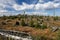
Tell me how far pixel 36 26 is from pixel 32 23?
2935 millimetres

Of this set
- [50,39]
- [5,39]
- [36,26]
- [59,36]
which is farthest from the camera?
[36,26]

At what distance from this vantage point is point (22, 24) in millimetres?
37375

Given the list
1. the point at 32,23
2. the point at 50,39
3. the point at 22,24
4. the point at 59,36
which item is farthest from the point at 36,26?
the point at 59,36

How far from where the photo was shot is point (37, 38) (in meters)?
15.8

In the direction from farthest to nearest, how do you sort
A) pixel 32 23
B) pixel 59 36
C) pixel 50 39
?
Answer: pixel 32 23
pixel 50 39
pixel 59 36

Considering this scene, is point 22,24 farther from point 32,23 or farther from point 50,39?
point 50,39

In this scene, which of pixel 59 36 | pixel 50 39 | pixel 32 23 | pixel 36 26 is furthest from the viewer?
pixel 32 23

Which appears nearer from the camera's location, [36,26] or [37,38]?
[37,38]

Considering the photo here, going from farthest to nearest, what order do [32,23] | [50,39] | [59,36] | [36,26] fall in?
[32,23] → [36,26] → [50,39] → [59,36]

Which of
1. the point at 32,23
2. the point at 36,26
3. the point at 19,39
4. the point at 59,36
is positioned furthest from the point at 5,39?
the point at 32,23

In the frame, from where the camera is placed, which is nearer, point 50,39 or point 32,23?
point 50,39

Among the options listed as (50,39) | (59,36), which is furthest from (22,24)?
(59,36)

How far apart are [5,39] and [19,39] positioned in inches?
86.7

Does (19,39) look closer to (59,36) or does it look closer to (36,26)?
(59,36)
